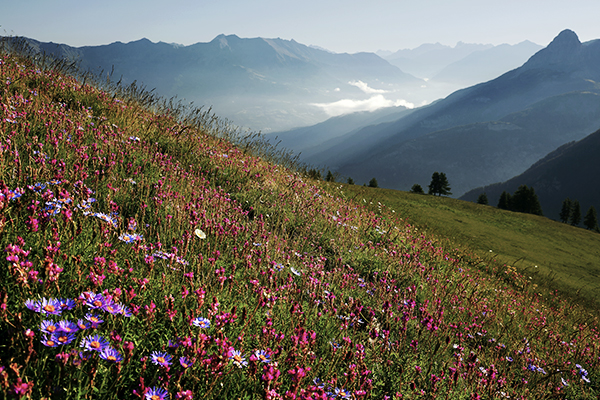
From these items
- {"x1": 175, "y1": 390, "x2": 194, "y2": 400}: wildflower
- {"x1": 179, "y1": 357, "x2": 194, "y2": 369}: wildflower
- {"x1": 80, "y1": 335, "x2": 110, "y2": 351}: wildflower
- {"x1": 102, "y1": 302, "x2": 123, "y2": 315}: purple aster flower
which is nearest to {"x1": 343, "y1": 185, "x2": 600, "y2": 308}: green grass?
{"x1": 179, "y1": 357, "x2": 194, "y2": 369}: wildflower

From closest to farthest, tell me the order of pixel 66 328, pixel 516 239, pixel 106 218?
1. pixel 66 328
2. pixel 106 218
3. pixel 516 239

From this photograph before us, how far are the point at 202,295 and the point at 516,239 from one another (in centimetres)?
2165

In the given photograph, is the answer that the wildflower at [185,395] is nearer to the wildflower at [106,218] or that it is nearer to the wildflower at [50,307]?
the wildflower at [50,307]

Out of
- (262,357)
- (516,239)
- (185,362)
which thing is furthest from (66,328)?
(516,239)

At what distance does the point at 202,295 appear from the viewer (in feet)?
6.45

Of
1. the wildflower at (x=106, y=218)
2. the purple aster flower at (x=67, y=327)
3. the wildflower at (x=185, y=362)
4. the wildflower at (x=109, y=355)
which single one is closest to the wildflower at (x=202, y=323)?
the wildflower at (x=185, y=362)

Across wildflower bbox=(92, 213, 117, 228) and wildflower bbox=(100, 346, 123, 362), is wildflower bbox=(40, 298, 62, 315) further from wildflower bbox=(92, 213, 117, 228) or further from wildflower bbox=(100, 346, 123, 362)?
wildflower bbox=(92, 213, 117, 228)

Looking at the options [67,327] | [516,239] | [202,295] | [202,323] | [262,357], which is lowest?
[516,239]

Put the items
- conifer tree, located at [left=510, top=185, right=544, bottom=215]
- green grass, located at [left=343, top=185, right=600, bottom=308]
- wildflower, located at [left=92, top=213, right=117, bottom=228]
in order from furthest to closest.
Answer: conifer tree, located at [left=510, top=185, right=544, bottom=215]
green grass, located at [left=343, top=185, right=600, bottom=308]
wildflower, located at [left=92, top=213, right=117, bottom=228]

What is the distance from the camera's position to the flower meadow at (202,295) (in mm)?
1652

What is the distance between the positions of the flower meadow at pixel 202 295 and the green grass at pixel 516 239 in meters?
4.95

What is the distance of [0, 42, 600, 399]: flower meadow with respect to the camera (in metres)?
1.65

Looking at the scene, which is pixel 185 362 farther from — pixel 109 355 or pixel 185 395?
pixel 109 355

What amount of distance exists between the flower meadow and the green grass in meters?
4.95
